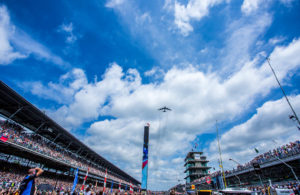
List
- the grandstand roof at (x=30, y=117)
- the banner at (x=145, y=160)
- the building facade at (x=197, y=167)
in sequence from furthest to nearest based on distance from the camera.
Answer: the building facade at (x=197, y=167) < the banner at (x=145, y=160) < the grandstand roof at (x=30, y=117)

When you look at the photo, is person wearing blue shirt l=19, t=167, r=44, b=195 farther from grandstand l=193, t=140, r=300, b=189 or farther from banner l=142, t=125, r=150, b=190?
banner l=142, t=125, r=150, b=190

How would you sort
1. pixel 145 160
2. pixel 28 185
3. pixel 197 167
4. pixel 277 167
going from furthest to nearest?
pixel 197 167
pixel 145 160
pixel 277 167
pixel 28 185

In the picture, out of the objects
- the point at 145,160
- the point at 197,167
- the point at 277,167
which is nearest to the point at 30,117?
the point at 145,160

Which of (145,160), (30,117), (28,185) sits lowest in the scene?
(28,185)

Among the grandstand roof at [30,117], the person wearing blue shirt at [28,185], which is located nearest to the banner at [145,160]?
the grandstand roof at [30,117]

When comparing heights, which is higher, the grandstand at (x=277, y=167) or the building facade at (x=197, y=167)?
the building facade at (x=197, y=167)

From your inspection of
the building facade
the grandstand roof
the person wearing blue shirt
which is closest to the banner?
the grandstand roof

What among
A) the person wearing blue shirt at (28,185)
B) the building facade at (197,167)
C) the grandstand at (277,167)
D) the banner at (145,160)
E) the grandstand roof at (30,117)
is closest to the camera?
the person wearing blue shirt at (28,185)

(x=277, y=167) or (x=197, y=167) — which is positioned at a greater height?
(x=197, y=167)

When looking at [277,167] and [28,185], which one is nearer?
[28,185]

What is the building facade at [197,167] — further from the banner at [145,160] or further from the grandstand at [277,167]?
the banner at [145,160]

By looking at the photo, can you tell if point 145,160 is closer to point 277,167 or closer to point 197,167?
point 277,167

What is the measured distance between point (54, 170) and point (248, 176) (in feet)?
159

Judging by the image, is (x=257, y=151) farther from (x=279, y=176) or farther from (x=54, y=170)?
(x=54, y=170)
